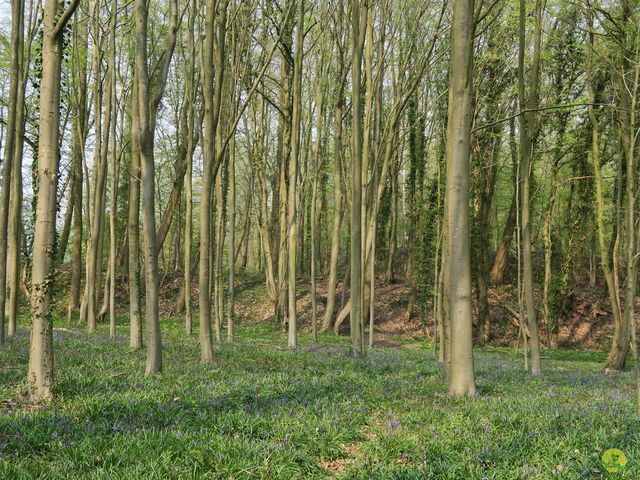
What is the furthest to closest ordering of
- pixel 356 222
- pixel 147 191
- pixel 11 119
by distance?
pixel 356 222 < pixel 11 119 < pixel 147 191

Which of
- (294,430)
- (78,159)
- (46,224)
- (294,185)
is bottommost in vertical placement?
(294,430)

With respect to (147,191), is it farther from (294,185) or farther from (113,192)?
(113,192)

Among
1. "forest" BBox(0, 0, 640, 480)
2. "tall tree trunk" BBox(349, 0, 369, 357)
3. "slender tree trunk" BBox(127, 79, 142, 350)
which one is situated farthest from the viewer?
"tall tree trunk" BBox(349, 0, 369, 357)

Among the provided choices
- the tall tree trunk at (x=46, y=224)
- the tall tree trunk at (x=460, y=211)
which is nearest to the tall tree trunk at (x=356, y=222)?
the tall tree trunk at (x=460, y=211)

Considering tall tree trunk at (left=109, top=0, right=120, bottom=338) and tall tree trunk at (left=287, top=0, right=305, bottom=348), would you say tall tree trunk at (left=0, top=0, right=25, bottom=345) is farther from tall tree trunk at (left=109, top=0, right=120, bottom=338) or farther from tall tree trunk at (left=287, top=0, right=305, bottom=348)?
tall tree trunk at (left=287, top=0, right=305, bottom=348)

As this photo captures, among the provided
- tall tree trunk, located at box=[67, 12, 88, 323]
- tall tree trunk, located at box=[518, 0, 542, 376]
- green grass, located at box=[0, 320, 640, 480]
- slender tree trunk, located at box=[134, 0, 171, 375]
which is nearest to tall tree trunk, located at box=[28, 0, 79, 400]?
green grass, located at box=[0, 320, 640, 480]

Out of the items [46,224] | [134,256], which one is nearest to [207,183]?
[134,256]

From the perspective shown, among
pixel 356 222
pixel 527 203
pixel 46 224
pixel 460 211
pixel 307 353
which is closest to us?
pixel 46 224

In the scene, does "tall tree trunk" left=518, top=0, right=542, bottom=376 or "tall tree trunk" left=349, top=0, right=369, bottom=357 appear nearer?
"tall tree trunk" left=518, top=0, right=542, bottom=376

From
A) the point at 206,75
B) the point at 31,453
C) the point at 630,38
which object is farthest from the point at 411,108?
the point at 31,453

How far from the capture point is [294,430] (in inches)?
182

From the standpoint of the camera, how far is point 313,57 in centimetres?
2611

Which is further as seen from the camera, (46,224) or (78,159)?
(78,159)

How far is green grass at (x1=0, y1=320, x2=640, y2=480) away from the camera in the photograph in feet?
12.4
